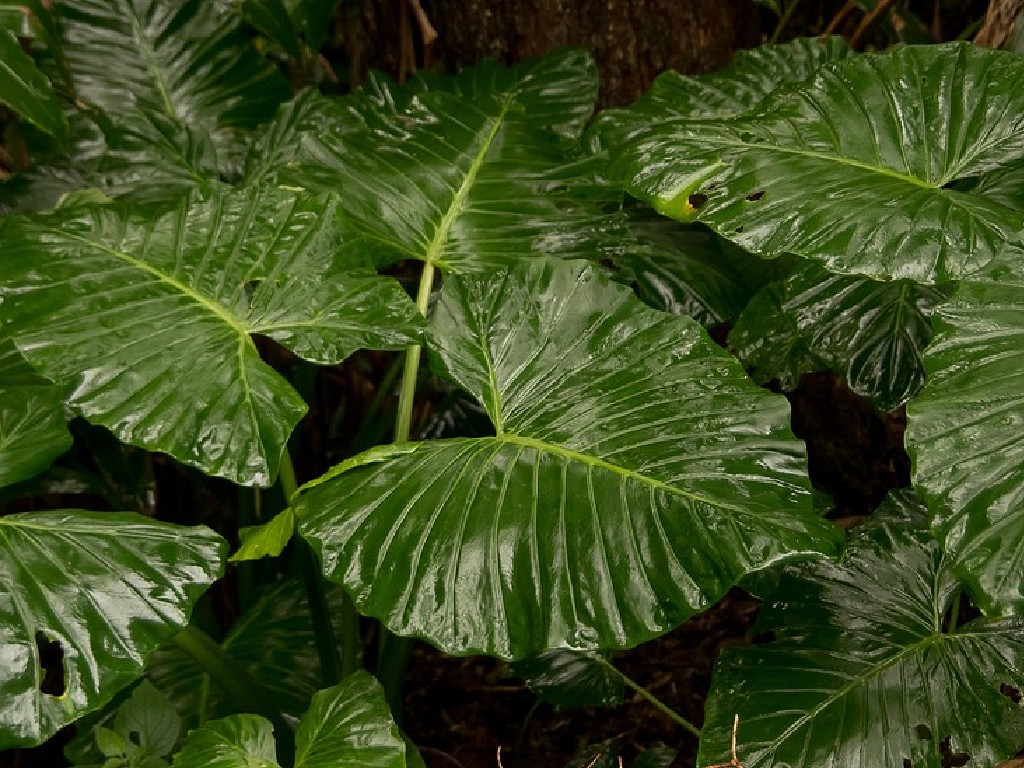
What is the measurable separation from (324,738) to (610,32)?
1394 millimetres

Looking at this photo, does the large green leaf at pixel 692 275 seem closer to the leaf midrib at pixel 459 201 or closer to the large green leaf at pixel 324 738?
the leaf midrib at pixel 459 201

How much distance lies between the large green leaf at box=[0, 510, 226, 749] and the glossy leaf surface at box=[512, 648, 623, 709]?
0.60 m

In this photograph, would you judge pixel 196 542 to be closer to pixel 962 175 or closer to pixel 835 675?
pixel 835 675

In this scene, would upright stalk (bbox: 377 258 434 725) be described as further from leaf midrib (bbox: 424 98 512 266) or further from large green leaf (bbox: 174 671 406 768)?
large green leaf (bbox: 174 671 406 768)

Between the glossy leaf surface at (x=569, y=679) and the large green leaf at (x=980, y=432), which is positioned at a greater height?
the large green leaf at (x=980, y=432)

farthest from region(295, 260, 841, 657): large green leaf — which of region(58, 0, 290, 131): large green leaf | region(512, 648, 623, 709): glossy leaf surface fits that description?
region(58, 0, 290, 131): large green leaf

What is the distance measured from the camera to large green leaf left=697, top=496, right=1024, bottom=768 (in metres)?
1.12

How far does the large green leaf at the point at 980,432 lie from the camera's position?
0.89 meters

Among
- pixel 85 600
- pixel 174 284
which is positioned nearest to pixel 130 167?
pixel 174 284

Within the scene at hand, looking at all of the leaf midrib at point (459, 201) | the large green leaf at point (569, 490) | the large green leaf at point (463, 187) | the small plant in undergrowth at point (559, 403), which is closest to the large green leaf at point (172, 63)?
the small plant in undergrowth at point (559, 403)

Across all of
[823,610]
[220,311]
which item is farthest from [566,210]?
[823,610]

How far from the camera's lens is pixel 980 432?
95 cm

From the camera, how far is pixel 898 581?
4.14ft

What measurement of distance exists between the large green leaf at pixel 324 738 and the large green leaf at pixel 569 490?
18cm
